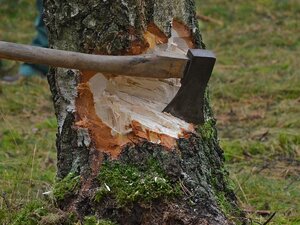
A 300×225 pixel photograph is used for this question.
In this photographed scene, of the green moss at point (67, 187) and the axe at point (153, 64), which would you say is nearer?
the axe at point (153, 64)

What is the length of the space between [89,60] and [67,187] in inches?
20.2

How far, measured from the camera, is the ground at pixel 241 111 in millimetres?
4051

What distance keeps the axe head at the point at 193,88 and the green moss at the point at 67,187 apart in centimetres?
43

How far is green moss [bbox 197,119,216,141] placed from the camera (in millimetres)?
3023

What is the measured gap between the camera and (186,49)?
9.91 ft

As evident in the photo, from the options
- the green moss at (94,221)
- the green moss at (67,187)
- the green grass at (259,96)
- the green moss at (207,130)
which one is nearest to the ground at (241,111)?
the green grass at (259,96)

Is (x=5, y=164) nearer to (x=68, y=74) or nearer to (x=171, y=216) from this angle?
(x=68, y=74)

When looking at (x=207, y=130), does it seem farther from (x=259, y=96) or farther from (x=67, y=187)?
(x=259, y=96)

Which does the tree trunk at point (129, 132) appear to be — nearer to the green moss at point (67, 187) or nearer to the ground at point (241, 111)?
the green moss at point (67, 187)

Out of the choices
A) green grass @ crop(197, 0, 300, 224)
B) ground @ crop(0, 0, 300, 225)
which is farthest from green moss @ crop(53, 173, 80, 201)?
green grass @ crop(197, 0, 300, 224)

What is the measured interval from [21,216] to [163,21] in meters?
0.90

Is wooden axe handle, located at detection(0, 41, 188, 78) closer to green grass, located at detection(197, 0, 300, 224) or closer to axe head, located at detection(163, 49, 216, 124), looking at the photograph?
axe head, located at detection(163, 49, 216, 124)

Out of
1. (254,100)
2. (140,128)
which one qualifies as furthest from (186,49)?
(254,100)

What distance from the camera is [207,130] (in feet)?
10.1
